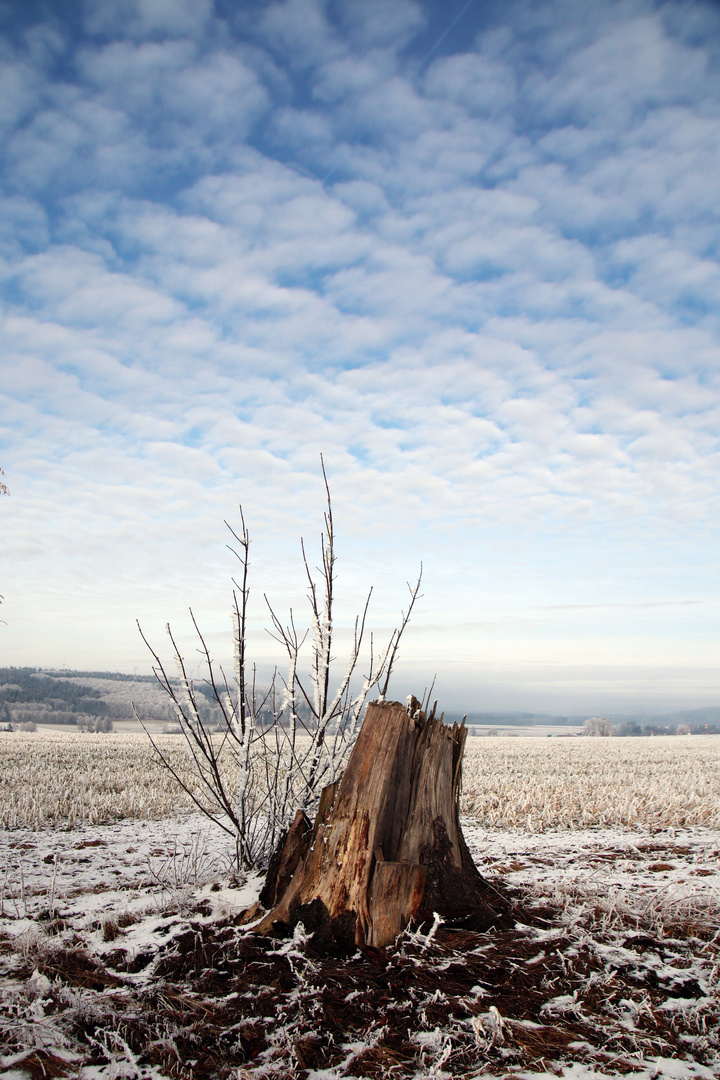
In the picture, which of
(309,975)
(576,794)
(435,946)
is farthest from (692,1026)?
(576,794)

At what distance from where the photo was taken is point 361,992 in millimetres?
2971

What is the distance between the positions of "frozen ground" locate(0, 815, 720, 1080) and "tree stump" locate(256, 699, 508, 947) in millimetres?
173

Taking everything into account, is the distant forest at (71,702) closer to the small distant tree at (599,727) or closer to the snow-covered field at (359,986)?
the small distant tree at (599,727)

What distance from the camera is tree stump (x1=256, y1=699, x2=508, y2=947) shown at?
12.0 feet

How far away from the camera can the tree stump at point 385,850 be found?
143 inches

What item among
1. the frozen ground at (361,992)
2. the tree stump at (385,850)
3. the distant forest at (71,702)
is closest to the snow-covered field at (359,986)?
the frozen ground at (361,992)

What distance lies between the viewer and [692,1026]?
269cm

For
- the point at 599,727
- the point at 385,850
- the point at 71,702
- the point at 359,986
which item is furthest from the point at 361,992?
the point at 71,702

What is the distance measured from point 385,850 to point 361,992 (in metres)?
1.00

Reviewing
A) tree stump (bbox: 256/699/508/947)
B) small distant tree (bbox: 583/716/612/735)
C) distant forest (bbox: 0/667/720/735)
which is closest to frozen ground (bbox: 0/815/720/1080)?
tree stump (bbox: 256/699/508/947)

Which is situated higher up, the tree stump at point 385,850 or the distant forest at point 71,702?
the tree stump at point 385,850

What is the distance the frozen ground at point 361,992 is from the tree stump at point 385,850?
0.17m

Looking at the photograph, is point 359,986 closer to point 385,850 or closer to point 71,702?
point 385,850

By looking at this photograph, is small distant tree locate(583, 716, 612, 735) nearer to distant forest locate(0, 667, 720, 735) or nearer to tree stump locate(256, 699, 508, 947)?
distant forest locate(0, 667, 720, 735)
